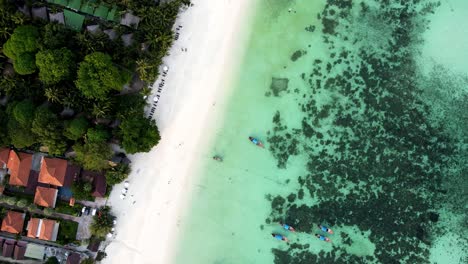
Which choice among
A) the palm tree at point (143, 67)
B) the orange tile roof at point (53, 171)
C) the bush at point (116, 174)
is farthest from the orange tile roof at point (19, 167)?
the palm tree at point (143, 67)

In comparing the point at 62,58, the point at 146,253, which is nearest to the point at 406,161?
the point at 146,253

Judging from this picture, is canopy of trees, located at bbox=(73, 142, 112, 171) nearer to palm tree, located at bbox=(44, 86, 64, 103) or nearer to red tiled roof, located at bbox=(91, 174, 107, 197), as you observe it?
red tiled roof, located at bbox=(91, 174, 107, 197)

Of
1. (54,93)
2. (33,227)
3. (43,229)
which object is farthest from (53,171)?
(54,93)

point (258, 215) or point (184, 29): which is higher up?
point (184, 29)

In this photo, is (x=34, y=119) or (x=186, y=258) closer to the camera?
(x=34, y=119)

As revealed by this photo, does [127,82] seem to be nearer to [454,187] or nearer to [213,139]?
[213,139]

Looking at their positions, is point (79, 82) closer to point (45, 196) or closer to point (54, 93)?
point (54, 93)

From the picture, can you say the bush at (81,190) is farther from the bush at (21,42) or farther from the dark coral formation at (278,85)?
the dark coral formation at (278,85)
